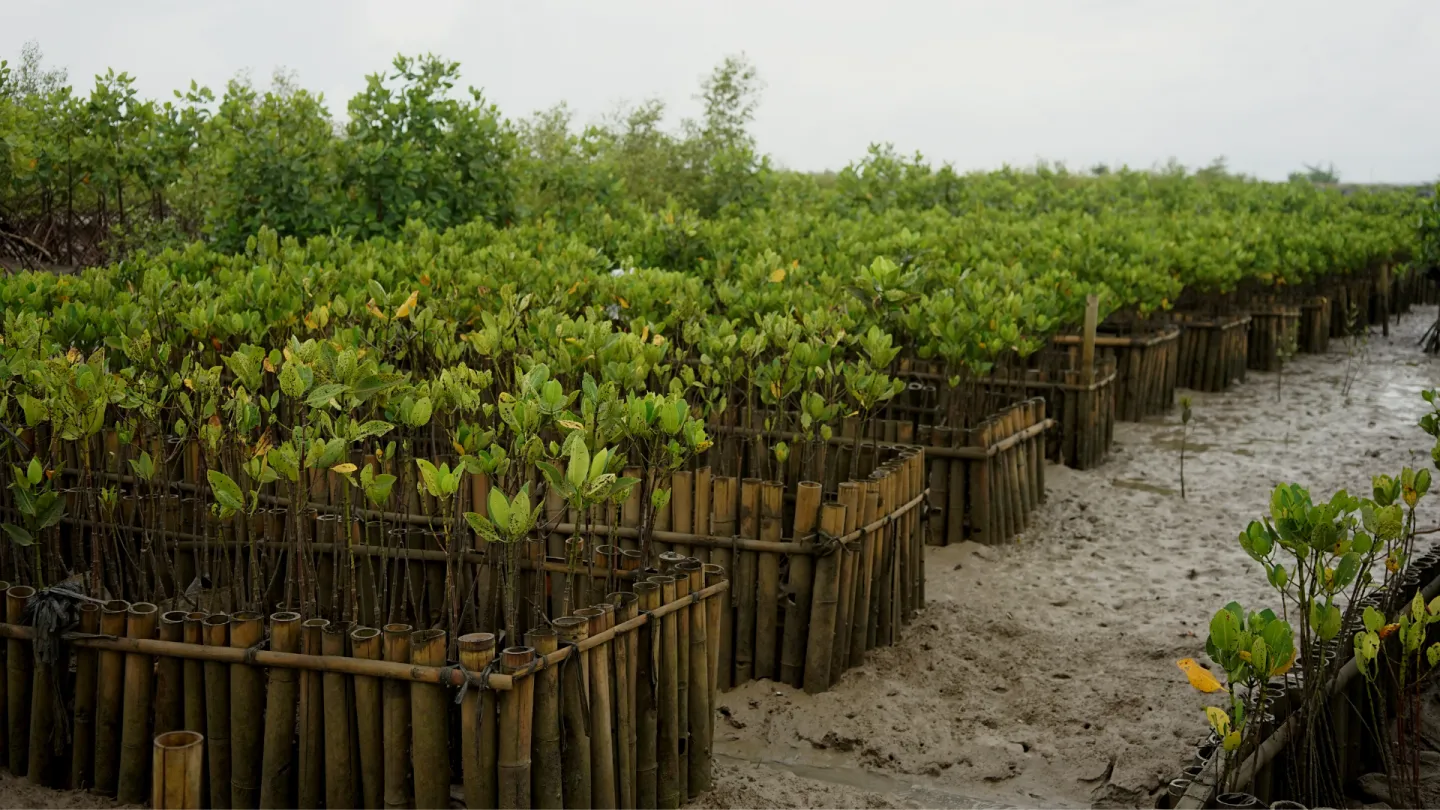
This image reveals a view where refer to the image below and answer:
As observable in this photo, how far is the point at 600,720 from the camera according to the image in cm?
376

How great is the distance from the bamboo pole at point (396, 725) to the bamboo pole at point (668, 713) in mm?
806

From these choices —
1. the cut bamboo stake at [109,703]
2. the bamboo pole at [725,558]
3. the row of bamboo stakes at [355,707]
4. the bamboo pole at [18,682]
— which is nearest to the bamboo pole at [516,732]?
the row of bamboo stakes at [355,707]

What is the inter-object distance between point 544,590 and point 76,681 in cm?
150

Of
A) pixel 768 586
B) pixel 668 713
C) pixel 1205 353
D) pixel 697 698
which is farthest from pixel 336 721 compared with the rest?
pixel 1205 353

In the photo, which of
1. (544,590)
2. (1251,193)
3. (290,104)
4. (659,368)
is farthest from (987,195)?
(544,590)

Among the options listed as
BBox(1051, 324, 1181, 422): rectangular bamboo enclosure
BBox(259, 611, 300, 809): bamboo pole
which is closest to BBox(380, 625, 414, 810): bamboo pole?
BBox(259, 611, 300, 809): bamboo pole

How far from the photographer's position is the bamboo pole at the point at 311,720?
3.62 metres

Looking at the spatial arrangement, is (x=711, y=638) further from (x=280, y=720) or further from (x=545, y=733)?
(x=280, y=720)

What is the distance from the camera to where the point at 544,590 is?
4473 mm

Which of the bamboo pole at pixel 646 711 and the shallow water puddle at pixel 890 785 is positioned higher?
the bamboo pole at pixel 646 711

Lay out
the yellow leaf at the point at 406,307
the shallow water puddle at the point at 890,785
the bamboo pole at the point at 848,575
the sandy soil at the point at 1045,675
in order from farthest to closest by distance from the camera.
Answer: the yellow leaf at the point at 406,307 → the bamboo pole at the point at 848,575 → the sandy soil at the point at 1045,675 → the shallow water puddle at the point at 890,785

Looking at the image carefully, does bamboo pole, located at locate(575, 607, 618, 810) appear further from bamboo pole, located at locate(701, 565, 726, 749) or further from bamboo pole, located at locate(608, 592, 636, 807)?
bamboo pole, located at locate(701, 565, 726, 749)

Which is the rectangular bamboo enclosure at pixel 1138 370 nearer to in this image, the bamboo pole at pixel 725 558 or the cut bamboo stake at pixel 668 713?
the bamboo pole at pixel 725 558

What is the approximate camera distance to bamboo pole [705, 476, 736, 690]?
502 cm
